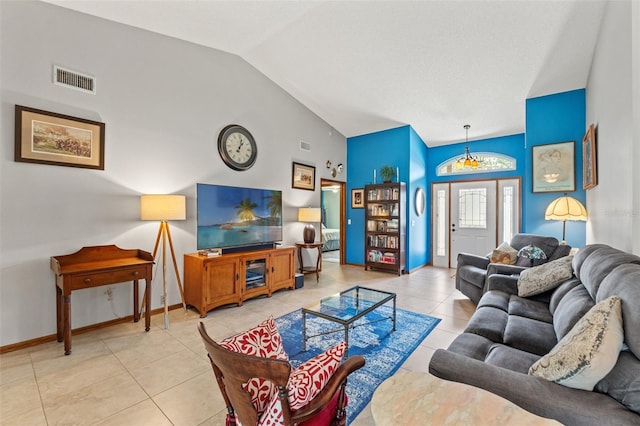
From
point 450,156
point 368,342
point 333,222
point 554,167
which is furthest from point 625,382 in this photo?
→ point 333,222

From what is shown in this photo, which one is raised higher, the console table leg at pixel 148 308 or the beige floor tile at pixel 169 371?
the console table leg at pixel 148 308

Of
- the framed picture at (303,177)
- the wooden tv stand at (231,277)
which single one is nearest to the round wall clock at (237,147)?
the framed picture at (303,177)

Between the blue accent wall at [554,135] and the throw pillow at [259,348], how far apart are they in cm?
450

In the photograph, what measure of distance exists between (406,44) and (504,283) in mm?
2921

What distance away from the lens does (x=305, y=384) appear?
103 cm

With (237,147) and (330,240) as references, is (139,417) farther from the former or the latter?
(330,240)

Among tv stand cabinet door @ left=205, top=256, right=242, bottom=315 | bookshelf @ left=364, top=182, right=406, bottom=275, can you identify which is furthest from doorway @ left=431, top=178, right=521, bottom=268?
tv stand cabinet door @ left=205, top=256, right=242, bottom=315

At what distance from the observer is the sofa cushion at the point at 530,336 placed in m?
1.73

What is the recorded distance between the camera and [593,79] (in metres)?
3.22

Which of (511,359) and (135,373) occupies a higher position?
(511,359)

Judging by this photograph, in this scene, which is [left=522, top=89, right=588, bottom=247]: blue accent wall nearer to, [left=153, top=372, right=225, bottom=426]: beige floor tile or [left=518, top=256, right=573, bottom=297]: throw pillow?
[left=518, top=256, right=573, bottom=297]: throw pillow

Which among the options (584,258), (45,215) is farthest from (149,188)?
(584,258)

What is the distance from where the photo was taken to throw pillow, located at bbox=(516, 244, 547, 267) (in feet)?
10.7

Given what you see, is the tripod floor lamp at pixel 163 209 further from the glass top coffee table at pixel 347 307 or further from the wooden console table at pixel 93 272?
the glass top coffee table at pixel 347 307
